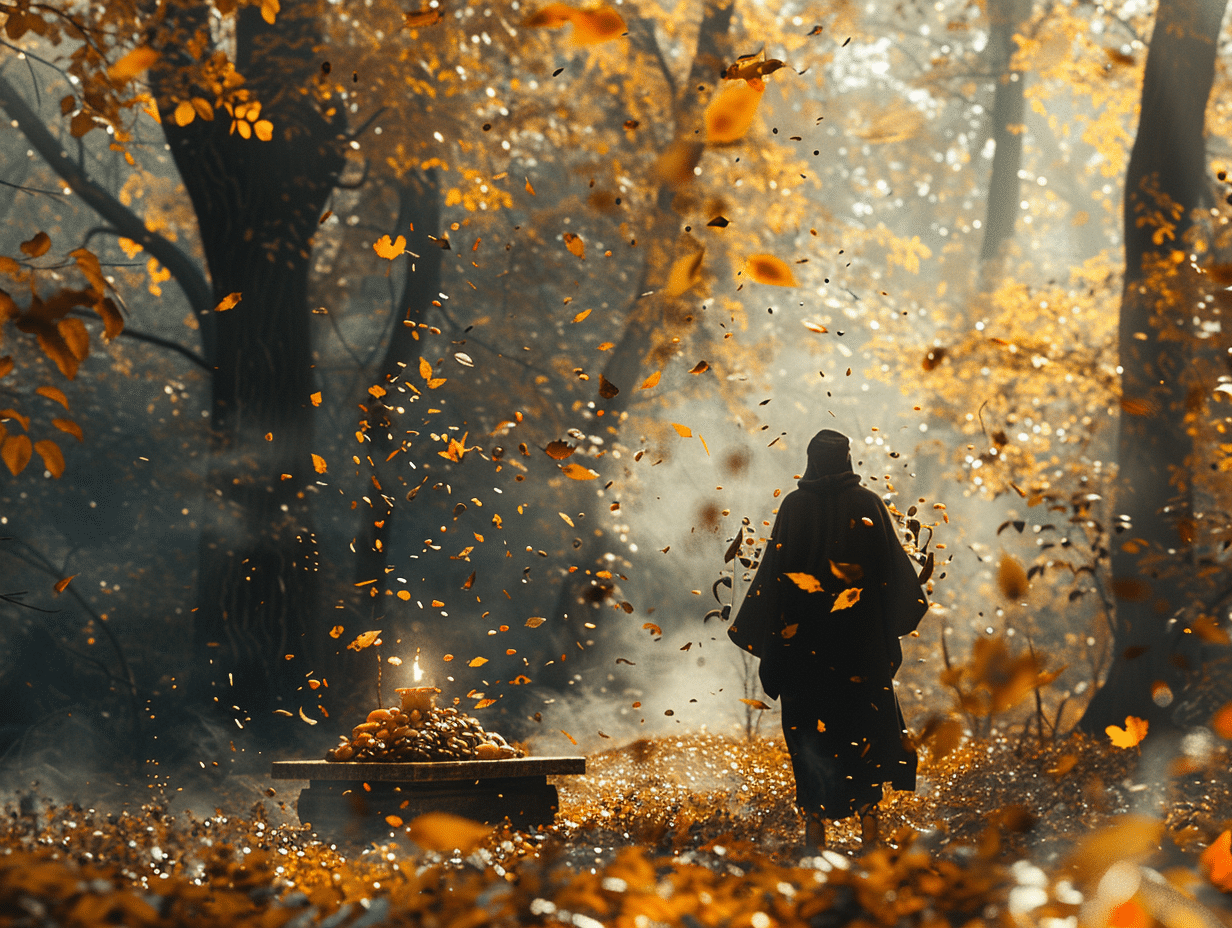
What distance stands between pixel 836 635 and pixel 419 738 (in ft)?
8.00

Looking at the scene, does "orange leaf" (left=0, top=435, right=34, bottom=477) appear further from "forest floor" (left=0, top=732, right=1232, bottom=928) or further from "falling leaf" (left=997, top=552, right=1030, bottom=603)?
"falling leaf" (left=997, top=552, right=1030, bottom=603)

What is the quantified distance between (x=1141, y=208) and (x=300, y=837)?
27.9 feet

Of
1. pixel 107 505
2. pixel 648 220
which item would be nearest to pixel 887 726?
pixel 648 220

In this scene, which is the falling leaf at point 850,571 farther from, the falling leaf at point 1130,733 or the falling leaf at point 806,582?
the falling leaf at point 1130,733

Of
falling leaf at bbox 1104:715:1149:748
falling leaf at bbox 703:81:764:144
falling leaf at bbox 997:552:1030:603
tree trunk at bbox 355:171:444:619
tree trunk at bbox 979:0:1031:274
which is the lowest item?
falling leaf at bbox 1104:715:1149:748

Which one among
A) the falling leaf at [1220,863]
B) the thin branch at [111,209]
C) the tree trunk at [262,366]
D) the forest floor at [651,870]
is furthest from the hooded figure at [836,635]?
the thin branch at [111,209]

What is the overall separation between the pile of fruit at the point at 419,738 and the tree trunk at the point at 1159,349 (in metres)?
5.71

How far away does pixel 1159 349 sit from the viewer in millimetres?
8406

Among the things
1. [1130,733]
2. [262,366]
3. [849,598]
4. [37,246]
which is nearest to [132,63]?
[37,246]

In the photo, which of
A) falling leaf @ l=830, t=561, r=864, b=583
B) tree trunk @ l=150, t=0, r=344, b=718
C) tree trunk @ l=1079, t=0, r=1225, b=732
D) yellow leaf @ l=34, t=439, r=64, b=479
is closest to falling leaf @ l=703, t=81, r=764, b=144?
yellow leaf @ l=34, t=439, r=64, b=479

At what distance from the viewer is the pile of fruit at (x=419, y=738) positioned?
5.33 meters

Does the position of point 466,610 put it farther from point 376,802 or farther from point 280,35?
point 376,802

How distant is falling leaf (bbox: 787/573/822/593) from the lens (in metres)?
5.39

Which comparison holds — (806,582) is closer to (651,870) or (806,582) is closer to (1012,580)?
(1012,580)
